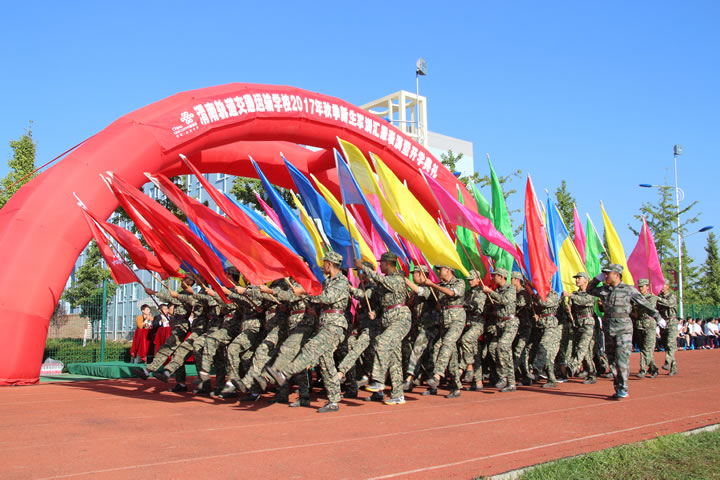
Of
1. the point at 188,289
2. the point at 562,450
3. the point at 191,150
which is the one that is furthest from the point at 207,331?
the point at 562,450

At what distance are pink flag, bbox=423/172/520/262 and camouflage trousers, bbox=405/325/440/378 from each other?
1489 millimetres

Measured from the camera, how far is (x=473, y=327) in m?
8.84

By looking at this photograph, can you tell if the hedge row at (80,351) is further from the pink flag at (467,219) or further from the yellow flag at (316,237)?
the pink flag at (467,219)

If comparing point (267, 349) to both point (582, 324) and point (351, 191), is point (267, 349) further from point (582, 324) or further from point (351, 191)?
point (582, 324)

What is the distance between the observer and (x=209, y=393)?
8.38m

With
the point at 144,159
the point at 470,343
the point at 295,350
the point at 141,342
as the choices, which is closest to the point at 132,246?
the point at 144,159

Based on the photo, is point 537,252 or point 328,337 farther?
point 537,252

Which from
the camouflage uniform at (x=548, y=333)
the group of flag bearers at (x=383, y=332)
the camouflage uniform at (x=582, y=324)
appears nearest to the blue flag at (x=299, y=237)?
the group of flag bearers at (x=383, y=332)

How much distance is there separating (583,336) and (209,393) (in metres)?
5.82

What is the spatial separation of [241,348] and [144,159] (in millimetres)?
3979

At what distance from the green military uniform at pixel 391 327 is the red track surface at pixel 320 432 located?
1.29 feet

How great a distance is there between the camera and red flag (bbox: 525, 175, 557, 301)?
30.2 feet

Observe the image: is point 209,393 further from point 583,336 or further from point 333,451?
point 583,336

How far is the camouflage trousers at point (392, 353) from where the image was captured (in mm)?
7359
